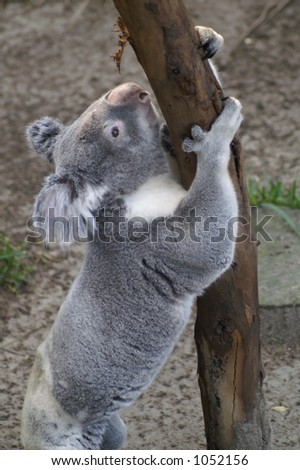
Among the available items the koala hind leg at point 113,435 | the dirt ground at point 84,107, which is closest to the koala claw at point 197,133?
the koala hind leg at point 113,435

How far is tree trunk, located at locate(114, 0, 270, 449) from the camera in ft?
8.63

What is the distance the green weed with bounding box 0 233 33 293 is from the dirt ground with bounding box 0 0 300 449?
0.22 feet

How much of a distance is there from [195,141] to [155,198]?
32cm

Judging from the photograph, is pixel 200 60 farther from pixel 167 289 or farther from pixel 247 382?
pixel 247 382

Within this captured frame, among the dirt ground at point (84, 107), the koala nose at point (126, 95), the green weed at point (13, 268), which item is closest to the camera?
the koala nose at point (126, 95)

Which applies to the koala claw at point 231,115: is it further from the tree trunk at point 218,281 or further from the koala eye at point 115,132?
the koala eye at point 115,132

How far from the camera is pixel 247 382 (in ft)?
10.6

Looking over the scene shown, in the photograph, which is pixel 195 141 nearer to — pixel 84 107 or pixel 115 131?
pixel 115 131

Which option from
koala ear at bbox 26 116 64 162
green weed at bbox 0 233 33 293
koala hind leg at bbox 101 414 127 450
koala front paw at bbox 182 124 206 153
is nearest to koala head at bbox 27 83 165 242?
koala ear at bbox 26 116 64 162

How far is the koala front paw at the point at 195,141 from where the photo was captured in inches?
111

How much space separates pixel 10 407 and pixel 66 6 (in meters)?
4.60

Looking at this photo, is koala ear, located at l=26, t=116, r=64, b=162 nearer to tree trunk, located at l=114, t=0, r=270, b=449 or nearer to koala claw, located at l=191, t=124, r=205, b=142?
tree trunk, located at l=114, t=0, r=270, b=449

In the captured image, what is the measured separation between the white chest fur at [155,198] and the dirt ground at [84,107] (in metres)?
1.38

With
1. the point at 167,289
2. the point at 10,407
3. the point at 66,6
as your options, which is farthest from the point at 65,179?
the point at 66,6
